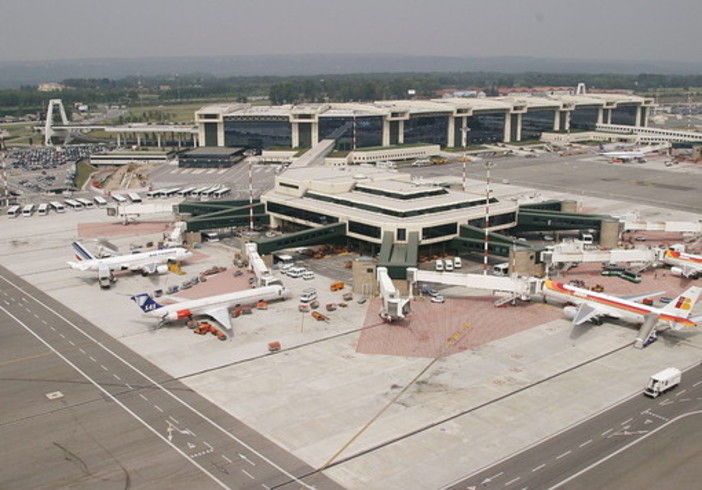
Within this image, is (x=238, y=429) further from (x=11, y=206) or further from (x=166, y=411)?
(x=11, y=206)

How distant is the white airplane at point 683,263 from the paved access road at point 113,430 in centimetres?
7058

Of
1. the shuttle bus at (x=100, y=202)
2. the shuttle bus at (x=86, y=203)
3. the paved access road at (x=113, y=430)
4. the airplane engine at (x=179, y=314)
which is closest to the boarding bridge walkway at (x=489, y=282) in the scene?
the airplane engine at (x=179, y=314)

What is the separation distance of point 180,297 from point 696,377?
61.3 metres

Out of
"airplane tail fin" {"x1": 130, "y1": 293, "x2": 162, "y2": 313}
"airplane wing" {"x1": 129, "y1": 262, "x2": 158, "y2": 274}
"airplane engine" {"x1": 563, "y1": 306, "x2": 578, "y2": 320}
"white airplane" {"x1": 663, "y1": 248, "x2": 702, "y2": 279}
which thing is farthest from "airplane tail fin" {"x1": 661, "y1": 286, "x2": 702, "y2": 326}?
"airplane wing" {"x1": 129, "y1": 262, "x2": 158, "y2": 274}

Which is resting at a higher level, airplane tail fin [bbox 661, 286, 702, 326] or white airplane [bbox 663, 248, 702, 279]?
airplane tail fin [bbox 661, 286, 702, 326]

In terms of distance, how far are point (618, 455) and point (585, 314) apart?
93.8 ft

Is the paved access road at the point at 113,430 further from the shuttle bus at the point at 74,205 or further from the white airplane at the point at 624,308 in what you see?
the shuttle bus at the point at 74,205

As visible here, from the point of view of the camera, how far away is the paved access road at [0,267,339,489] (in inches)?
1900

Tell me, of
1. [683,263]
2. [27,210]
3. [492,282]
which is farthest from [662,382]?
[27,210]

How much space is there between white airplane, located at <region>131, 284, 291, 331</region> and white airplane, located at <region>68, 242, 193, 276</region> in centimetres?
1666

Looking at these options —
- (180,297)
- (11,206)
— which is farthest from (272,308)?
(11,206)

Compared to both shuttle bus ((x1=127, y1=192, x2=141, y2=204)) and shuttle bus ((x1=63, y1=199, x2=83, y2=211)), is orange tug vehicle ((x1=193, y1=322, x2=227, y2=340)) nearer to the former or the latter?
shuttle bus ((x1=127, y1=192, x2=141, y2=204))

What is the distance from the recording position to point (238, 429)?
54.8m

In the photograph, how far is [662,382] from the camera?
5966 centimetres
